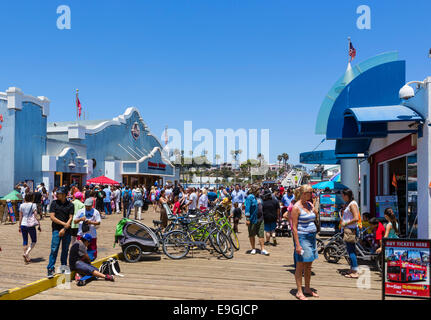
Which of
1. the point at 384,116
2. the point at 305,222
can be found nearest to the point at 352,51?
the point at 384,116

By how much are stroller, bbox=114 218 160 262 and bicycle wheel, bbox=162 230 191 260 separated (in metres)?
0.37

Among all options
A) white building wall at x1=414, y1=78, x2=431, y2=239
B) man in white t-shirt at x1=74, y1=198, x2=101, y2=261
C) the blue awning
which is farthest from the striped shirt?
the blue awning

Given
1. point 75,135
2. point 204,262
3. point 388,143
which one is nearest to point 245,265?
point 204,262

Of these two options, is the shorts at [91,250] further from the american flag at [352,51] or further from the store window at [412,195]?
the american flag at [352,51]

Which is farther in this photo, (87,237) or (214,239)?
(214,239)

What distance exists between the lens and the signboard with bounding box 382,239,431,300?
505 cm

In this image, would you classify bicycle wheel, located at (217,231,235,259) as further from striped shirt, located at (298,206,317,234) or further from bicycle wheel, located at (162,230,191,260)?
striped shirt, located at (298,206,317,234)

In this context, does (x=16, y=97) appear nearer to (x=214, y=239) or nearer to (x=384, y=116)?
(x=214, y=239)

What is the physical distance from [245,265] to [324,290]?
99.7 inches

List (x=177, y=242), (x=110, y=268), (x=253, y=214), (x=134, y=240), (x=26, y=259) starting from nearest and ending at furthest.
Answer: (x=110, y=268), (x=26, y=259), (x=134, y=240), (x=177, y=242), (x=253, y=214)

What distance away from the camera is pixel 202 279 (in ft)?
23.6

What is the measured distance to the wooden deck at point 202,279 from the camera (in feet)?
20.1

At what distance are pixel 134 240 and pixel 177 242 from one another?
3.78 ft

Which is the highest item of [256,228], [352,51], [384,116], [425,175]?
[352,51]
